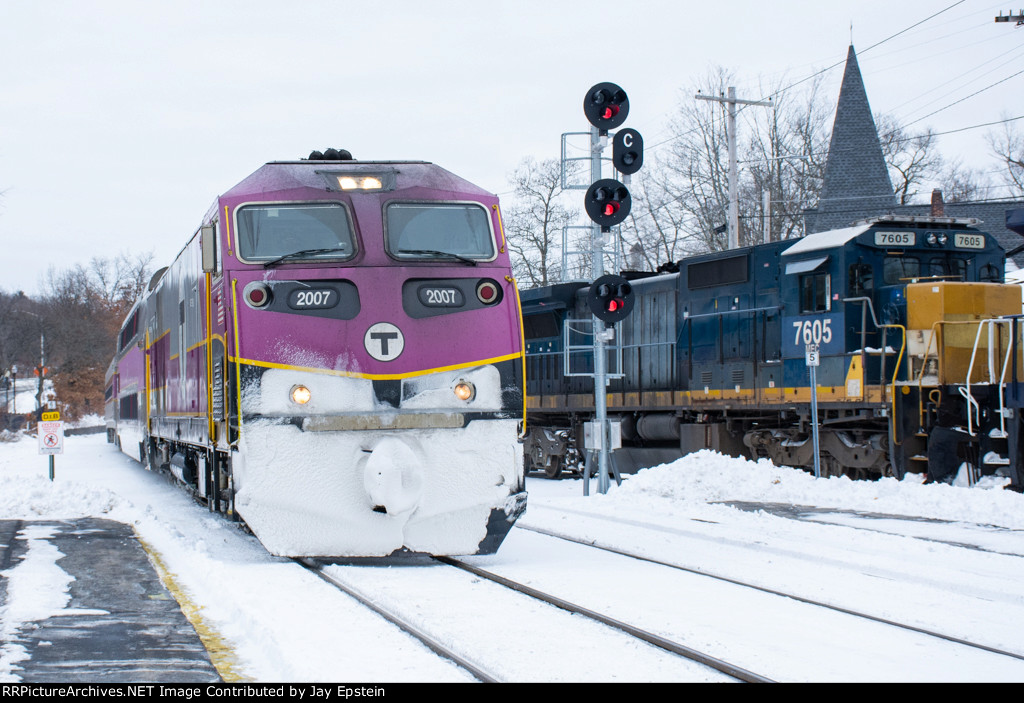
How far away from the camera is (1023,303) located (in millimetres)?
14906

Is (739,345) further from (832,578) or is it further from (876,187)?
(876,187)

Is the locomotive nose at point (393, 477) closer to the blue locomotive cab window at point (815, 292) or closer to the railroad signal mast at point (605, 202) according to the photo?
the railroad signal mast at point (605, 202)

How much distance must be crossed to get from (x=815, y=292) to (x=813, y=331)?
0.53 meters

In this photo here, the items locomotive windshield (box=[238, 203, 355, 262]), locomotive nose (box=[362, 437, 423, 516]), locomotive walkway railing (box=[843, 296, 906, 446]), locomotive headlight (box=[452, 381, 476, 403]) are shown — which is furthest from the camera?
locomotive walkway railing (box=[843, 296, 906, 446])

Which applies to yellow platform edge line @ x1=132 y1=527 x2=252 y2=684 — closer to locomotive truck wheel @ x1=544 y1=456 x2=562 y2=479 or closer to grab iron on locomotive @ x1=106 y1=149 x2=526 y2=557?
grab iron on locomotive @ x1=106 y1=149 x2=526 y2=557

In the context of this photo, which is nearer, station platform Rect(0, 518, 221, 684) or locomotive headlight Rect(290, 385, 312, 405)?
station platform Rect(0, 518, 221, 684)

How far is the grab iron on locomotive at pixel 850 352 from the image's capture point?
43.7ft

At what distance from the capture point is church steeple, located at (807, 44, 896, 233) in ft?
129

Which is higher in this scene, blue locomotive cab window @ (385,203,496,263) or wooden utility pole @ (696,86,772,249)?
wooden utility pole @ (696,86,772,249)

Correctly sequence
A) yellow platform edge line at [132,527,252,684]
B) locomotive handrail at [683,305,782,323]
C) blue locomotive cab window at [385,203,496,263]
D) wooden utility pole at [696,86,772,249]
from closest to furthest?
yellow platform edge line at [132,527,252,684] < blue locomotive cab window at [385,203,496,263] < locomotive handrail at [683,305,782,323] < wooden utility pole at [696,86,772,249]

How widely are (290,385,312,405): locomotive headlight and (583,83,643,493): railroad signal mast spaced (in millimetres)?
5631

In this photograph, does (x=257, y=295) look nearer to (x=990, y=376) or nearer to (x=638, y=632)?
(x=638, y=632)

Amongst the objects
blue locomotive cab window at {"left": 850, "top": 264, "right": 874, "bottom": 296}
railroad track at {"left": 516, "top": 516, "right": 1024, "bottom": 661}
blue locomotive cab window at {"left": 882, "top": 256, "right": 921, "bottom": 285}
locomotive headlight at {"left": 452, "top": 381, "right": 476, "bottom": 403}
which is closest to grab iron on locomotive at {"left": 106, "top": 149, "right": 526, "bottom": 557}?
locomotive headlight at {"left": 452, "top": 381, "right": 476, "bottom": 403}

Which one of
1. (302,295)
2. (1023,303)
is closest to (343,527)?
(302,295)
